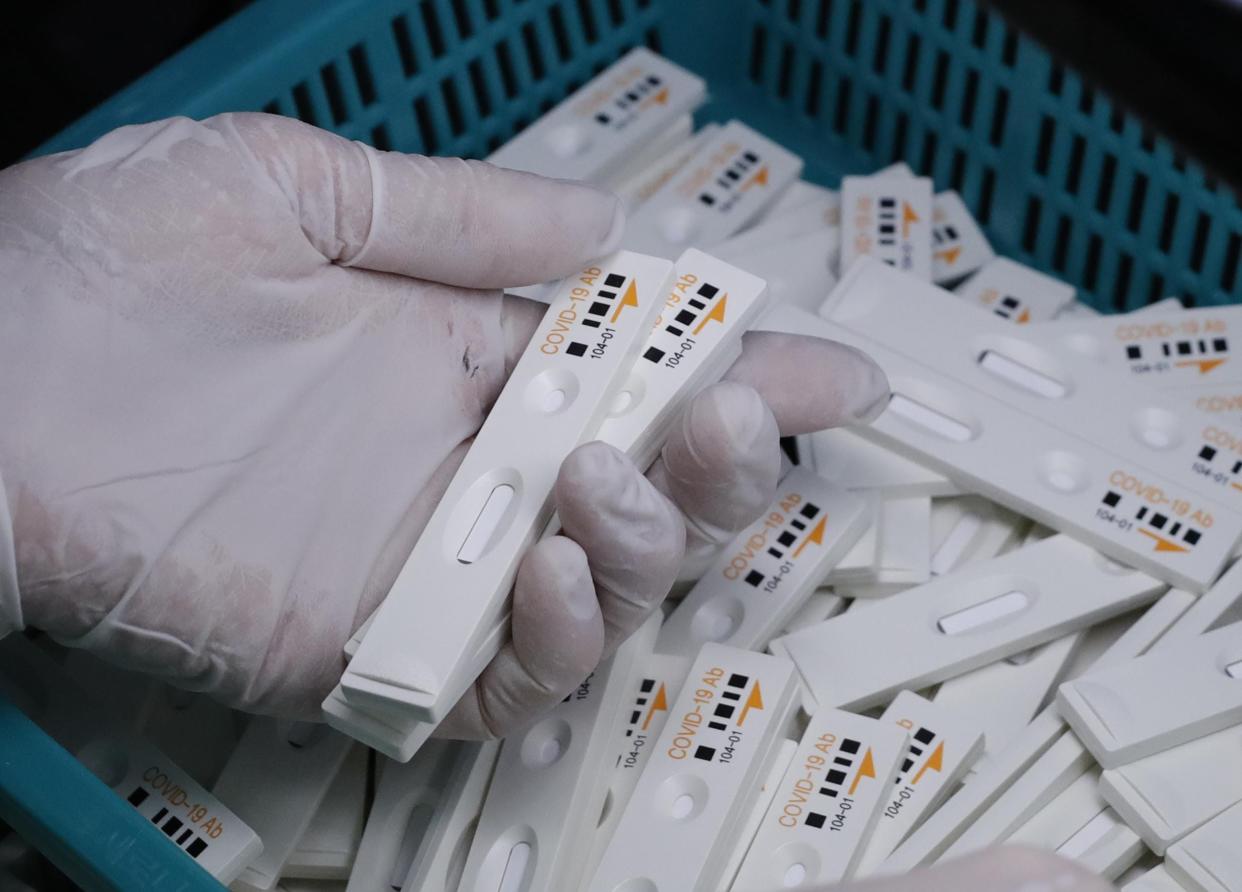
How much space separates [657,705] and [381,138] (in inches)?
31.1

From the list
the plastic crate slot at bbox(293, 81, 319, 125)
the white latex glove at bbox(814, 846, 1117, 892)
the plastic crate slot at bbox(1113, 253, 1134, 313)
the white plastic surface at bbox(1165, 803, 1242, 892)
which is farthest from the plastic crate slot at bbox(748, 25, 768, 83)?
the white latex glove at bbox(814, 846, 1117, 892)

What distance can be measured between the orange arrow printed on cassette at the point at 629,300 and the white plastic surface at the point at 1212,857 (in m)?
0.63

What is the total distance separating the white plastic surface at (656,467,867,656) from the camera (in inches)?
52.5

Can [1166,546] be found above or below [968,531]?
above

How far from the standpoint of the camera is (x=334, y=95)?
162 centimetres

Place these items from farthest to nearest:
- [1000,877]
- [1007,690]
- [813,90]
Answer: [813,90]
[1007,690]
[1000,877]

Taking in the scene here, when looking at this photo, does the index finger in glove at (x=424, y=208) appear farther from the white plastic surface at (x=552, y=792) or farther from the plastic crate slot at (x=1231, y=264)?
the plastic crate slot at (x=1231, y=264)

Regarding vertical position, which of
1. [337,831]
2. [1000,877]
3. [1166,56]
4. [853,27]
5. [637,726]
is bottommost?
[337,831]

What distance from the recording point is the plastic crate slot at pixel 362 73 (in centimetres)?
160

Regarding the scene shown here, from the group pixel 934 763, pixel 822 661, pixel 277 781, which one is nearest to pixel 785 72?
pixel 822 661

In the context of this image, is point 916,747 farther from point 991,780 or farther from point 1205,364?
point 1205,364

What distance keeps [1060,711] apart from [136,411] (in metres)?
0.83

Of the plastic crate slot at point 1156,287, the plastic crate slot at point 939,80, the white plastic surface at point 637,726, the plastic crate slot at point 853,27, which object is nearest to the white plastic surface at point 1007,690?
the white plastic surface at point 637,726

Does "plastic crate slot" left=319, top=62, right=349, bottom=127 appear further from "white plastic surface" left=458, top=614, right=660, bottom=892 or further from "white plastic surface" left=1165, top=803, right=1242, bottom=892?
"white plastic surface" left=1165, top=803, right=1242, bottom=892
